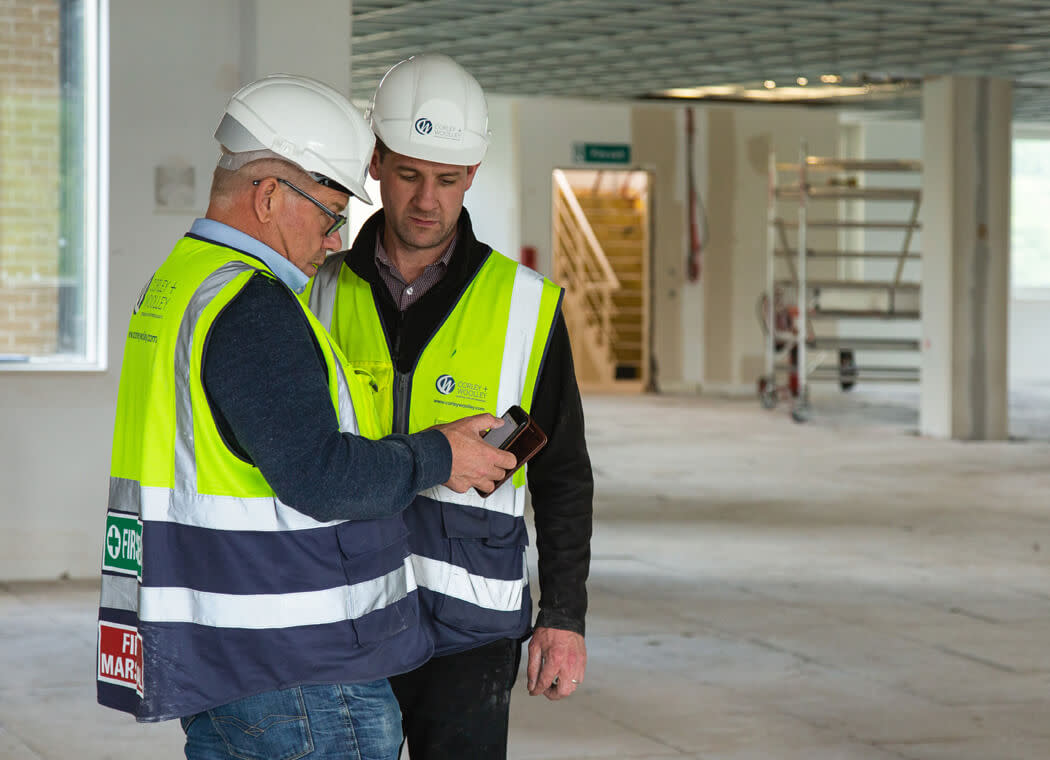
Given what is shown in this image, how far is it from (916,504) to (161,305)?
8.15 meters

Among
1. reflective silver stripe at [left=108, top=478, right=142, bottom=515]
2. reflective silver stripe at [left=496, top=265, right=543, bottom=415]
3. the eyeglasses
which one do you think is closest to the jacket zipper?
reflective silver stripe at [left=496, top=265, right=543, bottom=415]

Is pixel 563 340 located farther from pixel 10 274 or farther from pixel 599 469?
pixel 599 469

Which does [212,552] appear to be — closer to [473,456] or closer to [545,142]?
[473,456]

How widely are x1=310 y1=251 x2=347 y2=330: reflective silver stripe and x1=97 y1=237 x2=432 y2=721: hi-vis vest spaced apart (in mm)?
560

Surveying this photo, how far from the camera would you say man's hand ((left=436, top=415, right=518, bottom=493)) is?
2021 millimetres

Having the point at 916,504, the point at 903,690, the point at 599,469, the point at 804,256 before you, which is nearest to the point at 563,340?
the point at 903,690

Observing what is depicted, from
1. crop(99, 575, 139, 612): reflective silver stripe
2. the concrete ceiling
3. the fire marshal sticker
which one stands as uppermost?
the concrete ceiling

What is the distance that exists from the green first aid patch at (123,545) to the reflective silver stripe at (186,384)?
13 centimetres

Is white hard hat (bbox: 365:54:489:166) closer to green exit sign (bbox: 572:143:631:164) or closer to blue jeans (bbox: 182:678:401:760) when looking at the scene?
blue jeans (bbox: 182:678:401:760)

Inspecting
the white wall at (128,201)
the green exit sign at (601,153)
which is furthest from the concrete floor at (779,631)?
the green exit sign at (601,153)

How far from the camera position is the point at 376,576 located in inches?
76.3

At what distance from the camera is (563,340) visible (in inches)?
97.9

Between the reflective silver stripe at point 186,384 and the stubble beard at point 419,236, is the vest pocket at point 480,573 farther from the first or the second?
the reflective silver stripe at point 186,384

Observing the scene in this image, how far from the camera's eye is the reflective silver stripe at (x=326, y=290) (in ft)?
8.10
